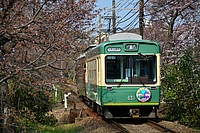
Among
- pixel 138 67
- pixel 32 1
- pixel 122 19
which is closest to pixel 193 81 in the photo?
pixel 138 67

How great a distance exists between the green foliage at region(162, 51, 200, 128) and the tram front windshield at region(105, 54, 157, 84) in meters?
1.13

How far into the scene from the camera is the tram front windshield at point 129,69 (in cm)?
1265

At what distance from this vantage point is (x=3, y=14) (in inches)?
273

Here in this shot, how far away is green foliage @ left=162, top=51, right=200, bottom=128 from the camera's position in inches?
499

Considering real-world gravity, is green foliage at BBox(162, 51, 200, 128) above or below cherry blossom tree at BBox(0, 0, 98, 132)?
below

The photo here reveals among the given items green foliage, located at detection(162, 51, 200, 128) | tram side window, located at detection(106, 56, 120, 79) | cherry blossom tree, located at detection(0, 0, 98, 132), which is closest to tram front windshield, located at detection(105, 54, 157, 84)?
tram side window, located at detection(106, 56, 120, 79)

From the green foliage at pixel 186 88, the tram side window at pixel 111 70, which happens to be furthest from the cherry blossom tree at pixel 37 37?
the green foliage at pixel 186 88

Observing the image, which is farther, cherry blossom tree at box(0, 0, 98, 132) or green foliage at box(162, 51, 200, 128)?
green foliage at box(162, 51, 200, 128)

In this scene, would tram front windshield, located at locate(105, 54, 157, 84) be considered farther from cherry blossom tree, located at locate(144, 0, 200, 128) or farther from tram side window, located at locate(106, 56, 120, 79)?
cherry blossom tree, located at locate(144, 0, 200, 128)

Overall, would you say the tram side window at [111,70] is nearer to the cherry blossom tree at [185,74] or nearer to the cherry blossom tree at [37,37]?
the cherry blossom tree at [185,74]

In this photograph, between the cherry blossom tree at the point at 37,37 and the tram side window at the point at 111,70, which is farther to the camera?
the tram side window at the point at 111,70

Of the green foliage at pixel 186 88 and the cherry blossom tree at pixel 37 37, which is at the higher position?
the cherry blossom tree at pixel 37 37

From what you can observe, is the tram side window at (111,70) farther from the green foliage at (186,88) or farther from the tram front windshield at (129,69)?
the green foliage at (186,88)

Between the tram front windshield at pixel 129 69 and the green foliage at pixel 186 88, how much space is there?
1126 mm
